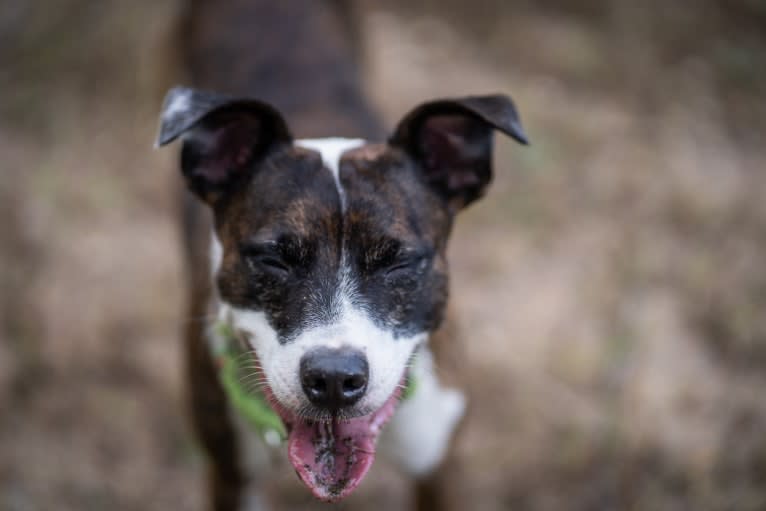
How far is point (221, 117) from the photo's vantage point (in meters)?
3.45

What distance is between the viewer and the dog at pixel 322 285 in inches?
115

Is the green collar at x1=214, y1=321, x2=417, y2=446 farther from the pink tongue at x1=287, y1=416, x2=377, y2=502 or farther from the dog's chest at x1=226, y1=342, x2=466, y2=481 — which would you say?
the pink tongue at x1=287, y1=416, x2=377, y2=502

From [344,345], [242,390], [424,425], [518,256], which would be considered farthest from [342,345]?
[518,256]

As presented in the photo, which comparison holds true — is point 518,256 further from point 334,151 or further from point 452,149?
point 334,151

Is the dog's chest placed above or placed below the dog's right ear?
below

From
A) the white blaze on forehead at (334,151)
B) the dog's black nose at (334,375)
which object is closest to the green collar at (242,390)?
the dog's black nose at (334,375)

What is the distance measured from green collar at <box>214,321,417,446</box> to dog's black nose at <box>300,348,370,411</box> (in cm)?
56

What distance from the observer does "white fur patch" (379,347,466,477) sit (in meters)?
3.76

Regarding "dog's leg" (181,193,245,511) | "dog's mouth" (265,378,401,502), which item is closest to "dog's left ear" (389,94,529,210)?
"dog's mouth" (265,378,401,502)

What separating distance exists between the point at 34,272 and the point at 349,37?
294 centimetres

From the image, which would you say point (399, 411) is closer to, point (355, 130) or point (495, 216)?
point (355, 130)

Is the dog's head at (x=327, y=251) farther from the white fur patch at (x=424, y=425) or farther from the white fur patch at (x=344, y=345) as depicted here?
the white fur patch at (x=424, y=425)

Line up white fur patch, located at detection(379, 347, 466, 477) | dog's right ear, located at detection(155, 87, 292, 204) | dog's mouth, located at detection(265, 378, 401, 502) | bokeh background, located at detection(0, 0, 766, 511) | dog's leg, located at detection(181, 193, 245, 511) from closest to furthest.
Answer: dog's mouth, located at detection(265, 378, 401, 502) < dog's right ear, located at detection(155, 87, 292, 204) < white fur patch, located at detection(379, 347, 466, 477) < dog's leg, located at detection(181, 193, 245, 511) < bokeh background, located at detection(0, 0, 766, 511)

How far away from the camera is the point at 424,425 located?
152 inches
